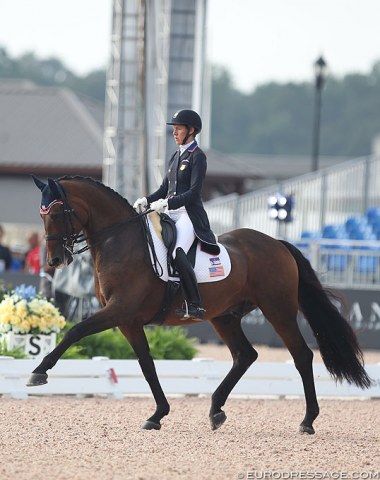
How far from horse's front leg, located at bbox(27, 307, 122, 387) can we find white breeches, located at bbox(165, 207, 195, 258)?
918 millimetres

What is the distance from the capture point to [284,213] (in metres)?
21.6

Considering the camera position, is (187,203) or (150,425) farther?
(187,203)

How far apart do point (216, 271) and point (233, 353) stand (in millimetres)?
895

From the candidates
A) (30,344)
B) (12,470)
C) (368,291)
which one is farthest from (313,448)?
(368,291)

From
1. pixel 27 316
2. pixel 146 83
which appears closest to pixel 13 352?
pixel 27 316

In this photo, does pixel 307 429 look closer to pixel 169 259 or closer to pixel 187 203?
pixel 169 259

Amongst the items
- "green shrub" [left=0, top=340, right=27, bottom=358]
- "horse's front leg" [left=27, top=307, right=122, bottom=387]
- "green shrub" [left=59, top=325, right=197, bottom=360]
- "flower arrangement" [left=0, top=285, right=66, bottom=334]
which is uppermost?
"horse's front leg" [left=27, top=307, right=122, bottom=387]

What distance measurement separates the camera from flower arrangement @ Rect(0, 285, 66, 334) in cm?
1303

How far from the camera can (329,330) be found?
10883mm

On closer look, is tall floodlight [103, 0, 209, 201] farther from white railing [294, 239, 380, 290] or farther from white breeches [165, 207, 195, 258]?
white breeches [165, 207, 195, 258]

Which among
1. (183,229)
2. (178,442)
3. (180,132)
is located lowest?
(178,442)

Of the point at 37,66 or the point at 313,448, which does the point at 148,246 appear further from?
the point at 37,66

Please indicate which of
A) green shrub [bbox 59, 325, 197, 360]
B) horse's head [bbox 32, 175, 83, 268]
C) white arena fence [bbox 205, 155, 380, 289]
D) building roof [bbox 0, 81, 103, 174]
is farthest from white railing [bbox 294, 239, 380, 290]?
building roof [bbox 0, 81, 103, 174]

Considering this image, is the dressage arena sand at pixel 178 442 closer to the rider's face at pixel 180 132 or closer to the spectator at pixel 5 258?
the rider's face at pixel 180 132
